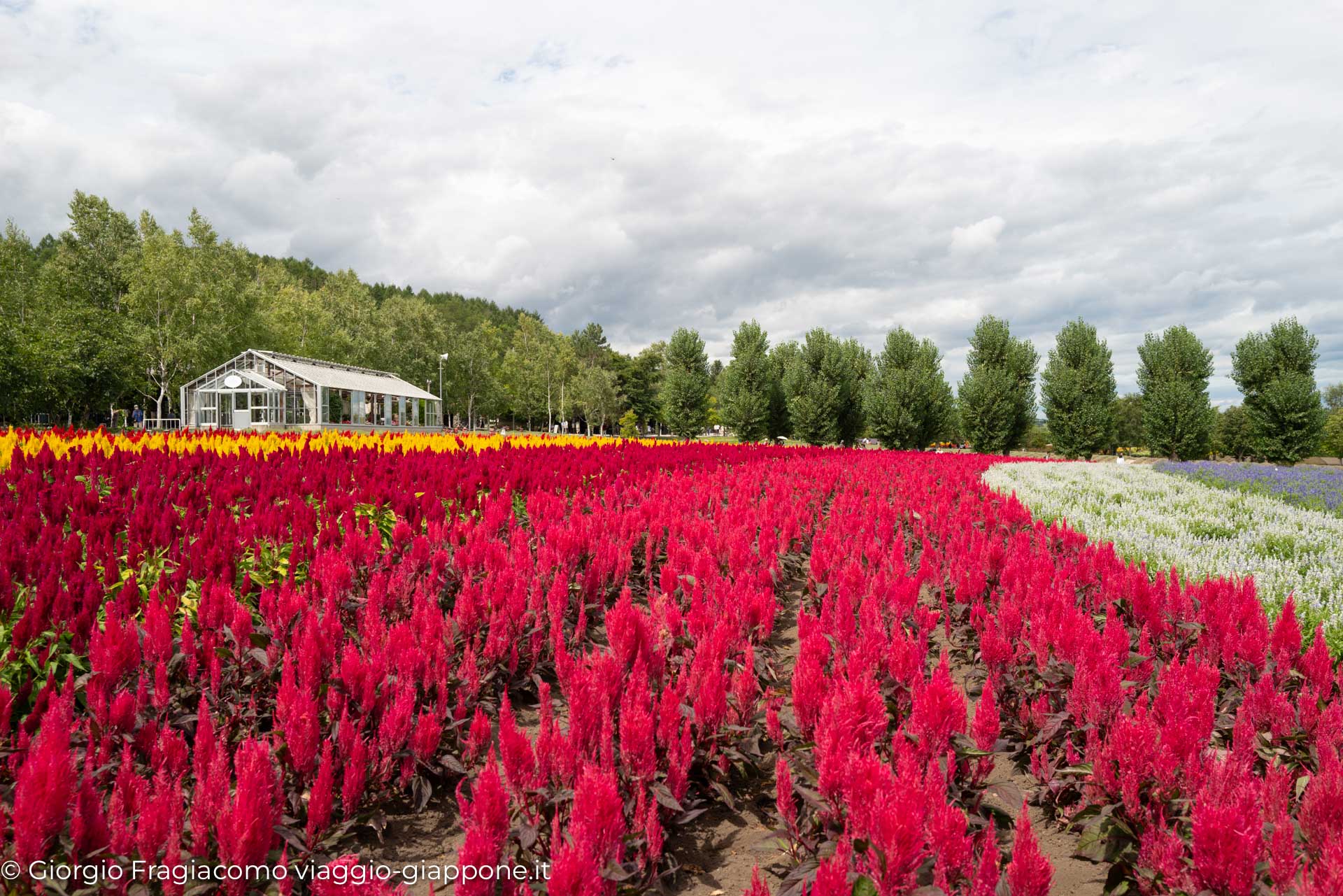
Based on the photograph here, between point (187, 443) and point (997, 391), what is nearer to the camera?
point (187, 443)

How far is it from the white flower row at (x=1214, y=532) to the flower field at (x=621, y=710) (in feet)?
3.69

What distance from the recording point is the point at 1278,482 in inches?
633

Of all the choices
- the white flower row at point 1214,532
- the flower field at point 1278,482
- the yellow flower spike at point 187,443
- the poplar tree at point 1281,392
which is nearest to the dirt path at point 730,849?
the white flower row at point 1214,532

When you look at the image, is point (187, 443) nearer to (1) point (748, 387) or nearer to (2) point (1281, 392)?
(1) point (748, 387)

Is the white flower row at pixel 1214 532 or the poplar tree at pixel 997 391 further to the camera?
the poplar tree at pixel 997 391

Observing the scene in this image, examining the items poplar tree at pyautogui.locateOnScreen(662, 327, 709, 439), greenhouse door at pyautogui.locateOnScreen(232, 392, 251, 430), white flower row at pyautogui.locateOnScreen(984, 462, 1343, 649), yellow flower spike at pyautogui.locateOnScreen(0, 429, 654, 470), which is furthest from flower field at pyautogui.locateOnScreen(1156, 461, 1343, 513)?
greenhouse door at pyautogui.locateOnScreen(232, 392, 251, 430)

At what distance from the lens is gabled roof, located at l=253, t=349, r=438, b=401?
38031mm

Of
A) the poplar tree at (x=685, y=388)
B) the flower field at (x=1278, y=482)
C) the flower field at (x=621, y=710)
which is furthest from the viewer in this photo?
the poplar tree at (x=685, y=388)

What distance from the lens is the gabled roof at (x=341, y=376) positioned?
3803 centimetres

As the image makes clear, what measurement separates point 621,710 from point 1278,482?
65.8 ft

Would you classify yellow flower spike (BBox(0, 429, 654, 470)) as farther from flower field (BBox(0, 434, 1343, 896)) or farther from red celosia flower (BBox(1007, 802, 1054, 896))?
red celosia flower (BBox(1007, 802, 1054, 896))

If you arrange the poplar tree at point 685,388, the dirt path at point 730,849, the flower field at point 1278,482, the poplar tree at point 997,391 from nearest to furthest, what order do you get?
the dirt path at point 730,849 → the flower field at point 1278,482 → the poplar tree at point 997,391 → the poplar tree at point 685,388

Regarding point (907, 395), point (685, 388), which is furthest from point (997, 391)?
point (685, 388)

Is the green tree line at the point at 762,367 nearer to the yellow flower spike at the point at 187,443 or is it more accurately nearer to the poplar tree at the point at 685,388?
the poplar tree at the point at 685,388
